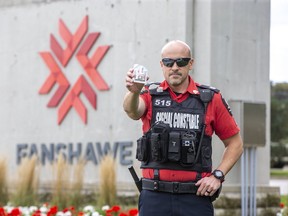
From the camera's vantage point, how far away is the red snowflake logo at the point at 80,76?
11.5 meters

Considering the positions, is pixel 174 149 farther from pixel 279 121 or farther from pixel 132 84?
pixel 279 121

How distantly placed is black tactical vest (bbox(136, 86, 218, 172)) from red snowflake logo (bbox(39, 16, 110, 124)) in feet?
22.4

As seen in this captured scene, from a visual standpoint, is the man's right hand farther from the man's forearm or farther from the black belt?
the black belt

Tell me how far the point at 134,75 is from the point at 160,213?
29.6 inches

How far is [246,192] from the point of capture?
1054 centimetres

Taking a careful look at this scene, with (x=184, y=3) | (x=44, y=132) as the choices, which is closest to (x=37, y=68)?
(x=44, y=132)

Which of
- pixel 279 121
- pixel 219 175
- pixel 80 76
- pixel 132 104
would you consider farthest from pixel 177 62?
pixel 279 121

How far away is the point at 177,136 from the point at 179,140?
0.03m

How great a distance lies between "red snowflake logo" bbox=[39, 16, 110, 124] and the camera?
11.5 m

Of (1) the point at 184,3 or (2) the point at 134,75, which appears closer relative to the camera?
(2) the point at 134,75

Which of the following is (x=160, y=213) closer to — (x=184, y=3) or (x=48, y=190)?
(x=184, y=3)

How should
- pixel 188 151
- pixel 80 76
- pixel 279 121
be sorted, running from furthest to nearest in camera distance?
pixel 279 121 → pixel 80 76 → pixel 188 151

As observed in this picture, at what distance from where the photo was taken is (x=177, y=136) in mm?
4504

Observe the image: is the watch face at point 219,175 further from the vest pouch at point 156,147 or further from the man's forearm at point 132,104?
the man's forearm at point 132,104
